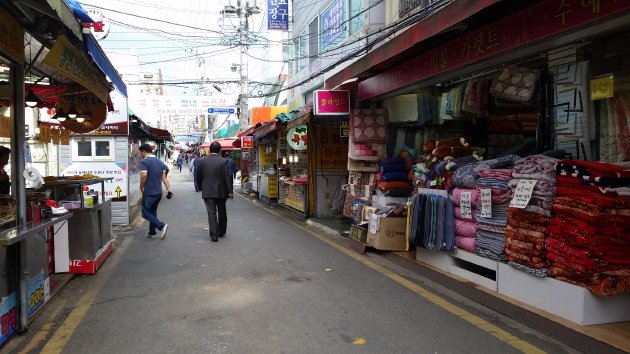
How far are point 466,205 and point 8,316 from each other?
486 cm

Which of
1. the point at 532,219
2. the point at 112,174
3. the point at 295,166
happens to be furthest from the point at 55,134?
the point at 532,219

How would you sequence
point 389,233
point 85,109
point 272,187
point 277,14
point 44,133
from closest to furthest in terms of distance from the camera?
point 389,233 < point 85,109 < point 44,133 < point 272,187 < point 277,14

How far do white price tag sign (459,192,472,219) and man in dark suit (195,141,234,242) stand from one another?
15.8 ft

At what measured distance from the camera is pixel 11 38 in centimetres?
401

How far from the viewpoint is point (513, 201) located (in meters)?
4.94

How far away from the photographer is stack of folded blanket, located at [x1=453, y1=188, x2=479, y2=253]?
226 inches

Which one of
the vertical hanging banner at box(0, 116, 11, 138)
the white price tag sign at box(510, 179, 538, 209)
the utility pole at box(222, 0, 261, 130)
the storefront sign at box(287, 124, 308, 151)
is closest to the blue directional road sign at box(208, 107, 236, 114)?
the utility pole at box(222, 0, 261, 130)

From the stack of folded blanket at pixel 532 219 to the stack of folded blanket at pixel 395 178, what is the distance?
293 cm

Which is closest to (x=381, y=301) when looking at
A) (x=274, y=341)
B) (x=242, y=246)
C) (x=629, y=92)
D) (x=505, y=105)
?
(x=274, y=341)

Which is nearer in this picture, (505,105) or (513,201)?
(513,201)

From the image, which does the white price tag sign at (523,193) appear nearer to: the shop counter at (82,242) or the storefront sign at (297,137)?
the shop counter at (82,242)

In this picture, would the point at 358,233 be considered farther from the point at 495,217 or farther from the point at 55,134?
the point at 55,134

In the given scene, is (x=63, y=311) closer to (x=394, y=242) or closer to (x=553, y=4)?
(x=394, y=242)

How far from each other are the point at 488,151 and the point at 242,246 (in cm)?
454
